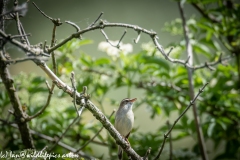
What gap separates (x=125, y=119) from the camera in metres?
2.65

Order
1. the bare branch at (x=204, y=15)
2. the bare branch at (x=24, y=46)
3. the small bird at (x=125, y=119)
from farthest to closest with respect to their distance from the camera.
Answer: the bare branch at (x=204, y=15)
the small bird at (x=125, y=119)
the bare branch at (x=24, y=46)

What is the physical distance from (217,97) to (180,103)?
0.32 meters

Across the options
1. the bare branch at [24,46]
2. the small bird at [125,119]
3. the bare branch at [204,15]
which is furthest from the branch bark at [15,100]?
the bare branch at [204,15]

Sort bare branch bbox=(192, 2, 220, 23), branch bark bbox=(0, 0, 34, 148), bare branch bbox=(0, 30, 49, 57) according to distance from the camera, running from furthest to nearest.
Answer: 1. bare branch bbox=(192, 2, 220, 23)
2. branch bark bbox=(0, 0, 34, 148)
3. bare branch bbox=(0, 30, 49, 57)

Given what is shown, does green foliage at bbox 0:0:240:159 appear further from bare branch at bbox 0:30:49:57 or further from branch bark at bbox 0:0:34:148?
bare branch at bbox 0:30:49:57

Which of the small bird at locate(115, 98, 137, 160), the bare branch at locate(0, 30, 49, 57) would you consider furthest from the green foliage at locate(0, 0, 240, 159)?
the bare branch at locate(0, 30, 49, 57)

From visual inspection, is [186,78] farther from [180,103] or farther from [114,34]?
[114,34]

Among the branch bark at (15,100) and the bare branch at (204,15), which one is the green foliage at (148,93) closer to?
the bare branch at (204,15)

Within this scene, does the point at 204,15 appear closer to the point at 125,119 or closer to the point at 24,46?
the point at 125,119

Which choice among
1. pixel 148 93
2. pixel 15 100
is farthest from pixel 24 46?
pixel 148 93

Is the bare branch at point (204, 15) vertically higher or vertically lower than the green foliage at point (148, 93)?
higher

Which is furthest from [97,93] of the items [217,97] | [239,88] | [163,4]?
[163,4]

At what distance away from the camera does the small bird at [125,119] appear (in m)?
2.62

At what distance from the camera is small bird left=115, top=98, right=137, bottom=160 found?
2619 mm
